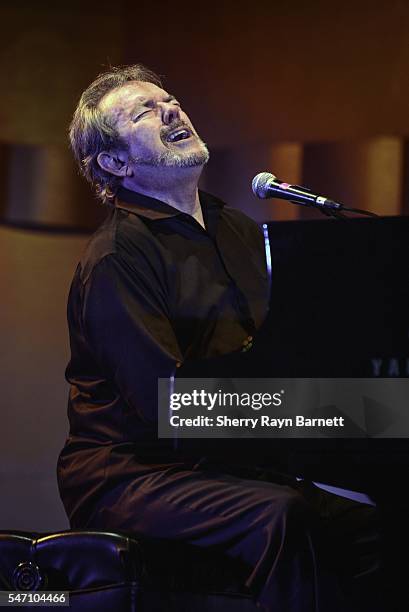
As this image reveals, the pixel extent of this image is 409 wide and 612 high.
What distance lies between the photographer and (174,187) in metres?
2.32

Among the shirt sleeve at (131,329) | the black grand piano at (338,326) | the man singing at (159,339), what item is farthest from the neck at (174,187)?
the black grand piano at (338,326)

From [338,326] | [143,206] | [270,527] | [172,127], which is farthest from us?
[172,127]

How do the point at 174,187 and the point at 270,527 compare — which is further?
the point at 174,187

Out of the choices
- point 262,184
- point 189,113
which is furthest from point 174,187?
point 189,113

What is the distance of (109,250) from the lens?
2.05 meters

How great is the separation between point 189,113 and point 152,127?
115cm

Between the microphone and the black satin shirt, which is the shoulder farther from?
the microphone

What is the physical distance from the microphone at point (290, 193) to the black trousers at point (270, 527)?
578 mm

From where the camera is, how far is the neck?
2.32 metres

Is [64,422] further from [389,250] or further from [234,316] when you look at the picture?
[389,250]

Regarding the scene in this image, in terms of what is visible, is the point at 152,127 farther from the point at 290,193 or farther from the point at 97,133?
the point at 290,193

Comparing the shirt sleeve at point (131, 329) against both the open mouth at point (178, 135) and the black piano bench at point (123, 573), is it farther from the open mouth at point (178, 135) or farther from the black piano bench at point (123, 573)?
the open mouth at point (178, 135)

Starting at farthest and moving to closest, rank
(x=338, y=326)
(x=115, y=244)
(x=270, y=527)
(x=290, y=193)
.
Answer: (x=115, y=244)
(x=290, y=193)
(x=270, y=527)
(x=338, y=326)

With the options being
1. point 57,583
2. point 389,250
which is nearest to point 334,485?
point 389,250
